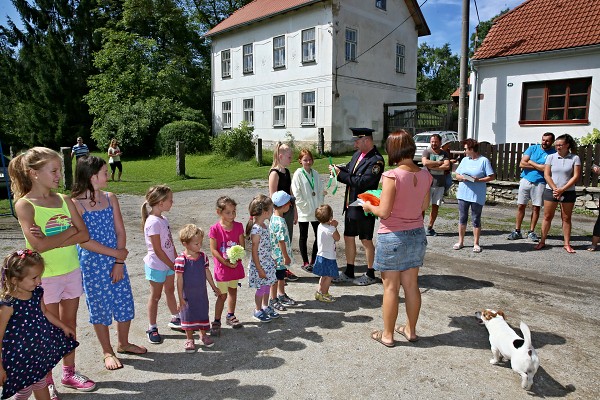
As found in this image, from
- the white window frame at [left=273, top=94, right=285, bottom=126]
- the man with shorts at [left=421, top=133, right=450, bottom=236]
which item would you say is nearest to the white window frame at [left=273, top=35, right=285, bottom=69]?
the white window frame at [left=273, top=94, right=285, bottom=126]

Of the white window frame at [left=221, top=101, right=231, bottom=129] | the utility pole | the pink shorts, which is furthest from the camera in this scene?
the white window frame at [left=221, top=101, right=231, bottom=129]

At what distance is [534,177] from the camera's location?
25.9ft

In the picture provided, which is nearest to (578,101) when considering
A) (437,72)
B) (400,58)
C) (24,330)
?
(400,58)

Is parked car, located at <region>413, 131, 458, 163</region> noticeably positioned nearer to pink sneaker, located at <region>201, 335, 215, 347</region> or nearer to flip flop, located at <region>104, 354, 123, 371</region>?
pink sneaker, located at <region>201, 335, 215, 347</region>

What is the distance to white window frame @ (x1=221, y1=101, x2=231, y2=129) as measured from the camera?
30.4 meters

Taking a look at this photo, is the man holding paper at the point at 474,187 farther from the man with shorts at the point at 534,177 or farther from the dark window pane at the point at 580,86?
the dark window pane at the point at 580,86

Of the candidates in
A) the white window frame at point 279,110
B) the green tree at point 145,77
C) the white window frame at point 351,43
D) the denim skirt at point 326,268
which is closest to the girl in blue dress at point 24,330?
the denim skirt at point 326,268

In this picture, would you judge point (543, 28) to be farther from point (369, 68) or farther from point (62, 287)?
point (62, 287)

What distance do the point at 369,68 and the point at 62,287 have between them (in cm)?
2440

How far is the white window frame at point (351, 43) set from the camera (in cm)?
2408

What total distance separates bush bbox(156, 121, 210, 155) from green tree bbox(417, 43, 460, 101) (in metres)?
41.6

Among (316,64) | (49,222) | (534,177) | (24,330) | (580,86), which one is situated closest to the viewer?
(24,330)

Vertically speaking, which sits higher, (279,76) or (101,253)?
(279,76)

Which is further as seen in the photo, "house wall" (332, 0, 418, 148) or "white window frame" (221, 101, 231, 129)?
"white window frame" (221, 101, 231, 129)
